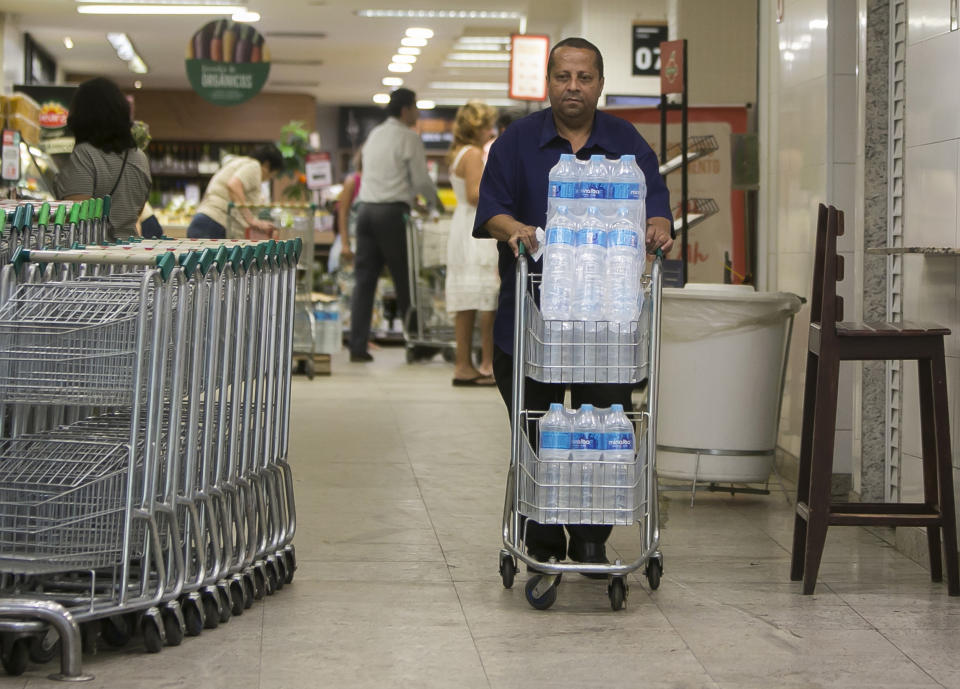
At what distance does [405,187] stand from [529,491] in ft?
22.1

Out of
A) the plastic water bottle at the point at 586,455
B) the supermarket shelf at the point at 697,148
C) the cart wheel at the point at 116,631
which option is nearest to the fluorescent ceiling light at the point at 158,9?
the supermarket shelf at the point at 697,148

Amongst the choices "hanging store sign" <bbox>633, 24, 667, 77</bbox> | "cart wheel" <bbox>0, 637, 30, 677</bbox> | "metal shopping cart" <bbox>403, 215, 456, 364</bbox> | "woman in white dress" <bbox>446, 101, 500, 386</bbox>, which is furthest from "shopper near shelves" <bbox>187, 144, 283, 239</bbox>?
"cart wheel" <bbox>0, 637, 30, 677</bbox>

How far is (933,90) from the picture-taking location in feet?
13.7

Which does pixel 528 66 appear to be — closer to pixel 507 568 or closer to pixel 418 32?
pixel 418 32

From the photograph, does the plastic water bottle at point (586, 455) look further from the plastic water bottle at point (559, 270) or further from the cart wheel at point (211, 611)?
the cart wheel at point (211, 611)

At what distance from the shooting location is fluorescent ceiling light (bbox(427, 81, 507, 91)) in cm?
1814

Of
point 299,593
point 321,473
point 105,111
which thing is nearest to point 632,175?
point 299,593

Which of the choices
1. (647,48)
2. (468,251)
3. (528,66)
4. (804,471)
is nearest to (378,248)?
(468,251)

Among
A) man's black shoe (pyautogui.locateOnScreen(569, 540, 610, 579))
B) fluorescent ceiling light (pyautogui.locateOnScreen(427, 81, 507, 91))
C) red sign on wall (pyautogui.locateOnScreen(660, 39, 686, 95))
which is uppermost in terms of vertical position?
fluorescent ceiling light (pyautogui.locateOnScreen(427, 81, 507, 91))

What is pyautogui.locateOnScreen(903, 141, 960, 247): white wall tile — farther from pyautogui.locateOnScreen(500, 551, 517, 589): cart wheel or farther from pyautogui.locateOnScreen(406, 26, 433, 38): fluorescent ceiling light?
pyautogui.locateOnScreen(406, 26, 433, 38): fluorescent ceiling light

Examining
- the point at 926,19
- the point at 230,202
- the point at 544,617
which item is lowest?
the point at 544,617

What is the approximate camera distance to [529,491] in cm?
366

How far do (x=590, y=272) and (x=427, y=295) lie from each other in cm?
703

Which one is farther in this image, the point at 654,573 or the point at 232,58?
the point at 232,58
